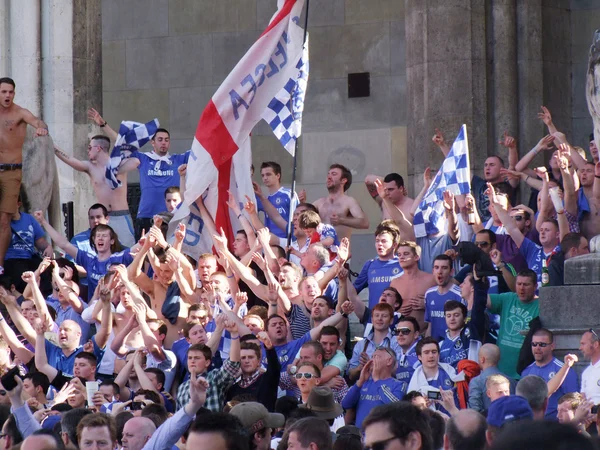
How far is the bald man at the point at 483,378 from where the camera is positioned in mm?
9219

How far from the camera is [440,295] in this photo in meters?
11.1

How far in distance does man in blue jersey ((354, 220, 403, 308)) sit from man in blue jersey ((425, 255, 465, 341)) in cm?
83

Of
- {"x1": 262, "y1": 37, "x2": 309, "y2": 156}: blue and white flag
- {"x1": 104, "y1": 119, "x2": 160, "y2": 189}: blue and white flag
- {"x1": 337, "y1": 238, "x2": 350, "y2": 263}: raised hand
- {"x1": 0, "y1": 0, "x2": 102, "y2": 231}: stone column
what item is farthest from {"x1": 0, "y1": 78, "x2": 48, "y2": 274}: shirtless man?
{"x1": 337, "y1": 238, "x2": 350, "y2": 263}: raised hand

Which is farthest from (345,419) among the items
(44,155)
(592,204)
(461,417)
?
(44,155)

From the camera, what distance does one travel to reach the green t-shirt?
1029cm

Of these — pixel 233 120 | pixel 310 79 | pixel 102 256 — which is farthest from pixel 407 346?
pixel 310 79

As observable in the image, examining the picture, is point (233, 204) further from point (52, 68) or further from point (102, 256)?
point (52, 68)

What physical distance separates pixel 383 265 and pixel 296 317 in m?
0.98

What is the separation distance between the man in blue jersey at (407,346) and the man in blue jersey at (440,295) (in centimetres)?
35

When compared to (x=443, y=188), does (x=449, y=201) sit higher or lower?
lower

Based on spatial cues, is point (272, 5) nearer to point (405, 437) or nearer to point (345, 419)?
point (345, 419)

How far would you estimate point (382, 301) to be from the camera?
11.2 meters

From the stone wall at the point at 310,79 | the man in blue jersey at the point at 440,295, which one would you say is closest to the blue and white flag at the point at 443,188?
the man in blue jersey at the point at 440,295

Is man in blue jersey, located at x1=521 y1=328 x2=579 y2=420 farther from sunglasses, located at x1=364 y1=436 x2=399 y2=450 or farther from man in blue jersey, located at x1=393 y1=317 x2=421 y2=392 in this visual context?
sunglasses, located at x1=364 y1=436 x2=399 y2=450
